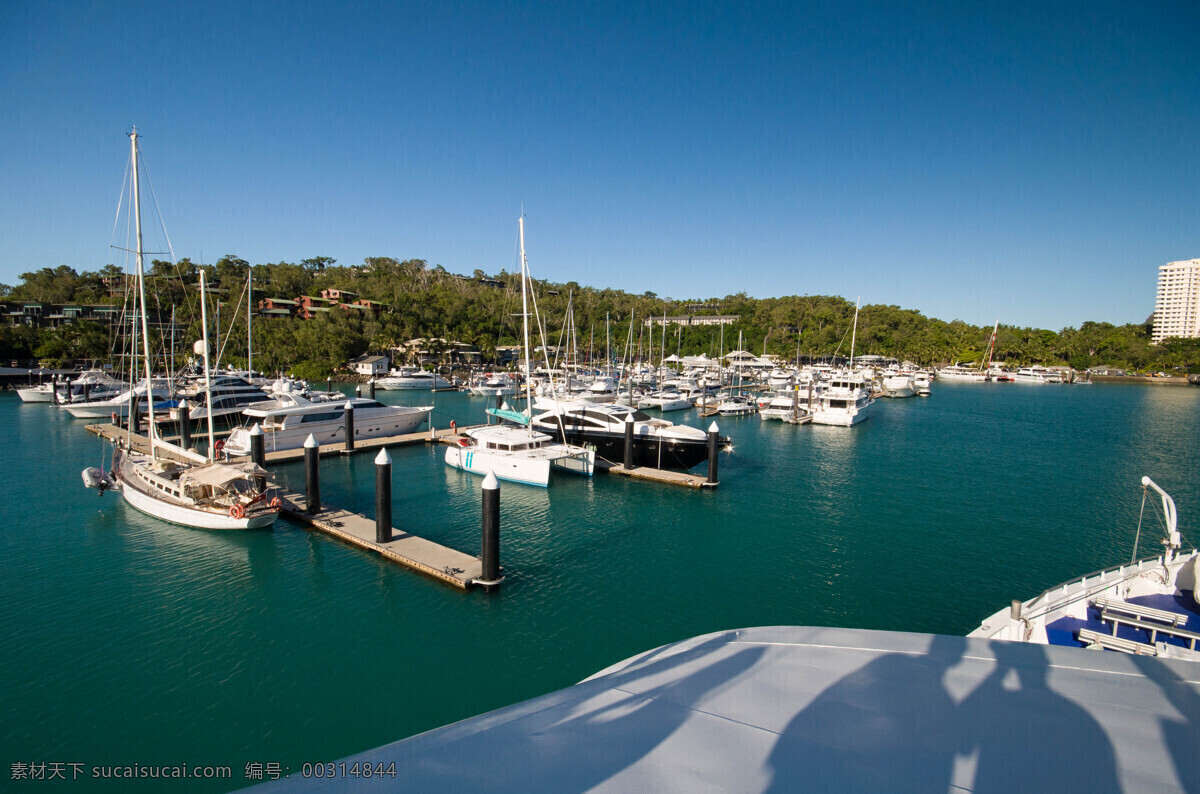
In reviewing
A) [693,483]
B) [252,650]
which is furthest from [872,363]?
[252,650]

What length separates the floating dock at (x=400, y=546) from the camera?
48.0 ft

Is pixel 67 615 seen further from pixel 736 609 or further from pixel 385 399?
pixel 385 399

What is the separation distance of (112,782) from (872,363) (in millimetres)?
113196

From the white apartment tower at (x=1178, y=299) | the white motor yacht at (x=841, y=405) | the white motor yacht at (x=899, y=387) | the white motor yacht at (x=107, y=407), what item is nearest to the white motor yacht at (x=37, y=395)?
the white motor yacht at (x=107, y=407)

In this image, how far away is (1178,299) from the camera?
629 feet

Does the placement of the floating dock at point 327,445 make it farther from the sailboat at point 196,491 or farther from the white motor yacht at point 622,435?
the white motor yacht at point 622,435

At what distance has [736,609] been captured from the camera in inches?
549

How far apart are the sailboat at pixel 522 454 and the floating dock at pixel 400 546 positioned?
6.11 meters

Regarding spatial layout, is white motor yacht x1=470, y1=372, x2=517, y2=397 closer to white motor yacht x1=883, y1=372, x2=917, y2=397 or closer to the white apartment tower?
white motor yacht x1=883, y1=372, x2=917, y2=397

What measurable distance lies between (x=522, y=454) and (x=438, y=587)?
31.8 ft

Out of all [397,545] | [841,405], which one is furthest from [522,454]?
[841,405]

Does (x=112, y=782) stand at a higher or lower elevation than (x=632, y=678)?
lower

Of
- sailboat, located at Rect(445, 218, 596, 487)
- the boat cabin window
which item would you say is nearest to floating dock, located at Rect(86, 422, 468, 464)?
the boat cabin window

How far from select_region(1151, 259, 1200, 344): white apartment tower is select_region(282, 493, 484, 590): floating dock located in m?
A: 239
